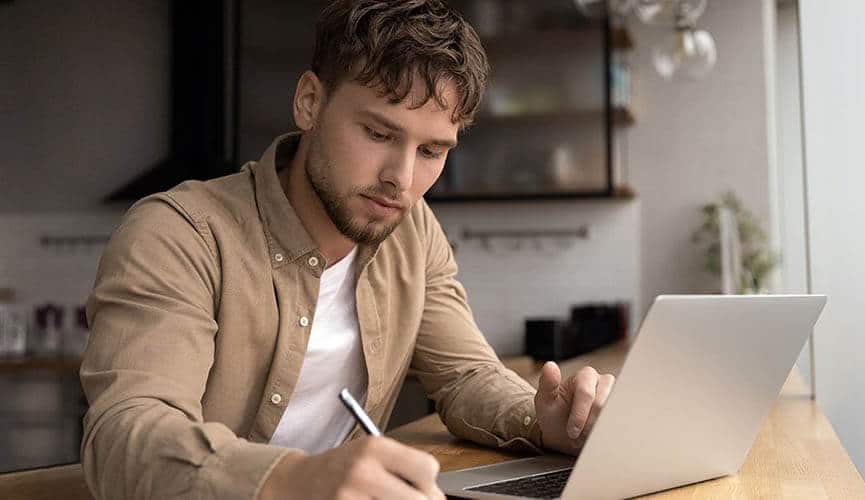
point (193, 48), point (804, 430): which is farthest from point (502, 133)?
point (804, 430)

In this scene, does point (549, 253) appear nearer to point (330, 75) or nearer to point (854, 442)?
point (854, 442)

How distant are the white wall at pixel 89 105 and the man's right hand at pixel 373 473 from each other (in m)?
→ 3.95

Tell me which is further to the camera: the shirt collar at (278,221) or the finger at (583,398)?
the shirt collar at (278,221)

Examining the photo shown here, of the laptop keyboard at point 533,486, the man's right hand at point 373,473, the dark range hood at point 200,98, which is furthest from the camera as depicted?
→ the dark range hood at point 200,98

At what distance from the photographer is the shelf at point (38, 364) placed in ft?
13.1

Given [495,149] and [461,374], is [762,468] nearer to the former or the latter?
[461,374]

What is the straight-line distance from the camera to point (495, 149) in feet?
14.3

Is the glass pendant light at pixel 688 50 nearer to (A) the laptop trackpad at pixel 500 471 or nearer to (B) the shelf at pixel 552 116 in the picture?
(B) the shelf at pixel 552 116

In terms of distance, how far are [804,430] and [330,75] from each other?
0.89 meters

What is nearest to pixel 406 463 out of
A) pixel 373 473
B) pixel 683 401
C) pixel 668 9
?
pixel 373 473

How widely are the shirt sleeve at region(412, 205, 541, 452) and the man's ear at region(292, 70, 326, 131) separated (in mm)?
328

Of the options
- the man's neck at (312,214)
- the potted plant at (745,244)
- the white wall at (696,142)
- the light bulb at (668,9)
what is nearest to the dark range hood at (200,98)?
the white wall at (696,142)

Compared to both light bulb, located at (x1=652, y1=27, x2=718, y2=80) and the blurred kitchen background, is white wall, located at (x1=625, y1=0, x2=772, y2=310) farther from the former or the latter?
light bulb, located at (x1=652, y1=27, x2=718, y2=80)

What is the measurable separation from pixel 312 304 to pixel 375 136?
251mm
